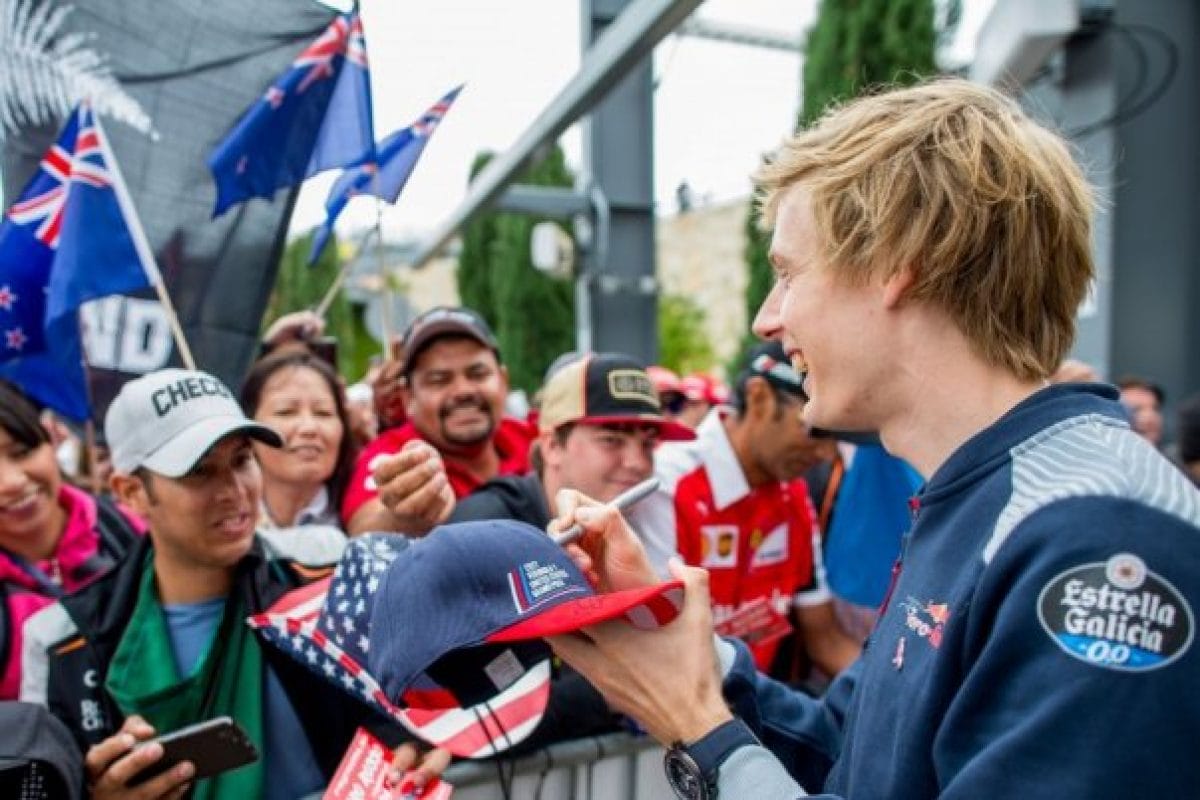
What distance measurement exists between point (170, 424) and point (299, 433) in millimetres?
973

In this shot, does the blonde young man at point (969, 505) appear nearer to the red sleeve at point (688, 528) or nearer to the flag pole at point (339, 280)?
the red sleeve at point (688, 528)

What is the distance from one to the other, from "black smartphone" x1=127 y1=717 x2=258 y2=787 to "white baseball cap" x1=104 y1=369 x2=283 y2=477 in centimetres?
67

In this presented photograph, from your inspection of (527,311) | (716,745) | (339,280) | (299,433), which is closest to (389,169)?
(339,280)

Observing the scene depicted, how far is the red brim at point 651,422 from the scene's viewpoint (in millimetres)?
3239

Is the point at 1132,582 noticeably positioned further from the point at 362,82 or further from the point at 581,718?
the point at 362,82

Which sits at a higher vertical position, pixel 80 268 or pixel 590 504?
pixel 80 268

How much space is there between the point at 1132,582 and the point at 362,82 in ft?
9.61

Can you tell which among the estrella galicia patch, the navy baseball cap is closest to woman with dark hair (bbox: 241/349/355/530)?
the navy baseball cap

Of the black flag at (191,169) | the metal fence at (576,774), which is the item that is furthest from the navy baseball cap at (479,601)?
the black flag at (191,169)

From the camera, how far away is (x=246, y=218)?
11.2 feet

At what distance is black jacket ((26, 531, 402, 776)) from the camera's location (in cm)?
229

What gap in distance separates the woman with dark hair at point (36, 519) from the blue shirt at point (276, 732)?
1.97 ft

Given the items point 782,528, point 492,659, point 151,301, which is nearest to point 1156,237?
point 782,528

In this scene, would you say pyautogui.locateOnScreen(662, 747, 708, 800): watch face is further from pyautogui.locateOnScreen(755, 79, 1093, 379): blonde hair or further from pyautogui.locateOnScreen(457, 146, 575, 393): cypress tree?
pyautogui.locateOnScreen(457, 146, 575, 393): cypress tree
